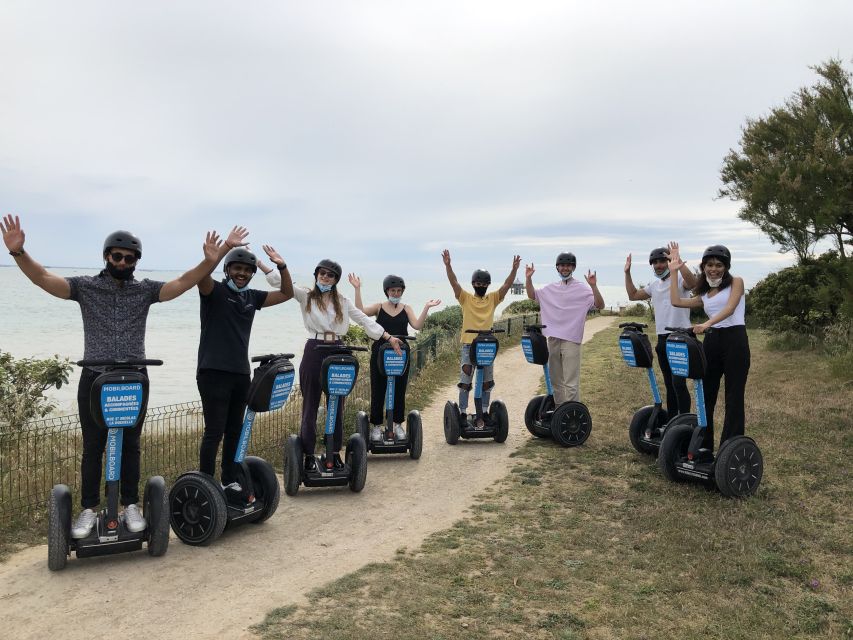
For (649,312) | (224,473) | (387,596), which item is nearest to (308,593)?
(387,596)

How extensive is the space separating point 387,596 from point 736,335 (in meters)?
3.71

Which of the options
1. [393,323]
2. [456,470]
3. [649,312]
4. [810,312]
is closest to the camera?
[456,470]

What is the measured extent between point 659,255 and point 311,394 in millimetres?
3919

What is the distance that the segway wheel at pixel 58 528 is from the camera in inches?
162

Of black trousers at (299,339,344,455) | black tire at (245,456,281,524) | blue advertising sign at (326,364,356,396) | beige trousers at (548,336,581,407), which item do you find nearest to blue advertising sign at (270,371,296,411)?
black tire at (245,456,281,524)

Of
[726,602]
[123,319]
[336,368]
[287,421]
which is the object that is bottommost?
[726,602]

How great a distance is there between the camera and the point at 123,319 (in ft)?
14.1

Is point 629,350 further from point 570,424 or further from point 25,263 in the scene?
point 25,263

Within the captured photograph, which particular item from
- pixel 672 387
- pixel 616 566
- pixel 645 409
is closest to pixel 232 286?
pixel 616 566

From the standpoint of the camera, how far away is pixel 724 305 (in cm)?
566

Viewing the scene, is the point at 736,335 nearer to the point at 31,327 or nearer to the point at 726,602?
the point at 726,602

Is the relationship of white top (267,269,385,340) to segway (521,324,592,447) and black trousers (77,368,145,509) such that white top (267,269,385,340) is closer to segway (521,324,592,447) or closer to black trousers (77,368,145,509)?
black trousers (77,368,145,509)

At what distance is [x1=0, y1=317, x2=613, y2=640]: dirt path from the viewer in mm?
3582

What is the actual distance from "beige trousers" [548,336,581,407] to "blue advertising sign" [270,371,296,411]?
394cm
